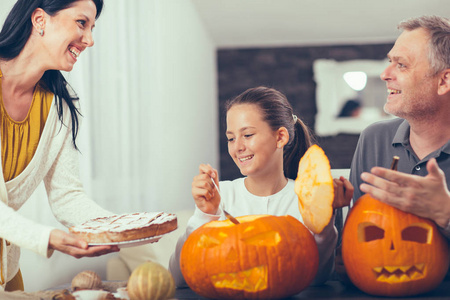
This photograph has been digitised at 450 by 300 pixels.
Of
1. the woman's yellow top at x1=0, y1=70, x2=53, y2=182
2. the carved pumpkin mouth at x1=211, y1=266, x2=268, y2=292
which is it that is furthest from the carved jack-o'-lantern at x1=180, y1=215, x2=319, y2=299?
the woman's yellow top at x1=0, y1=70, x2=53, y2=182

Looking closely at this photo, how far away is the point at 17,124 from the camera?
958 millimetres

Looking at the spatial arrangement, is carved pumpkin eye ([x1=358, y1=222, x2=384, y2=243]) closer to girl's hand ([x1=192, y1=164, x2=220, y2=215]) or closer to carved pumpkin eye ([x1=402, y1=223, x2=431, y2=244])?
carved pumpkin eye ([x1=402, y1=223, x2=431, y2=244])

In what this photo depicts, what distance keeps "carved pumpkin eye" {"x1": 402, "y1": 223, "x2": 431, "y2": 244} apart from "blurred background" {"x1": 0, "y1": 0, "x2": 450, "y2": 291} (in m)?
0.95

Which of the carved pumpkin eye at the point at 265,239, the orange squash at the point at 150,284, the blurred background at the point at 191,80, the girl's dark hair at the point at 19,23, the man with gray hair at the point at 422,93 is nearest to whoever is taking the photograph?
the orange squash at the point at 150,284

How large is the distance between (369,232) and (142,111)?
173 cm

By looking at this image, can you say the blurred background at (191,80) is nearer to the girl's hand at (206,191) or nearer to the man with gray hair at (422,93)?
the girl's hand at (206,191)

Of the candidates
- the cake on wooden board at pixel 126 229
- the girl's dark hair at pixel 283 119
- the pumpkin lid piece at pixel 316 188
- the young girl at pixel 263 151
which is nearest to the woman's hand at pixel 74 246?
the cake on wooden board at pixel 126 229

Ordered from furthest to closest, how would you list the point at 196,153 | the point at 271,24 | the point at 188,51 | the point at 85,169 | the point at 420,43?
the point at 271,24 → the point at 196,153 → the point at 188,51 → the point at 85,169 → the point at 420,43

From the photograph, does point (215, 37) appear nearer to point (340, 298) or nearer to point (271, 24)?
point (271, 24)

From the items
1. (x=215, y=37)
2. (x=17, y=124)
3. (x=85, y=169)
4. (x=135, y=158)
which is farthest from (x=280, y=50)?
(x=17, y=124)

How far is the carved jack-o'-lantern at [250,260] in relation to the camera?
77 cm

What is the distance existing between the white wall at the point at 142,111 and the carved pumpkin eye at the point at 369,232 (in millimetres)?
876

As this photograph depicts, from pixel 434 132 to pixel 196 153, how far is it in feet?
8.68

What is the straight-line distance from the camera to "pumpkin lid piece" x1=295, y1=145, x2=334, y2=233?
0.76m
